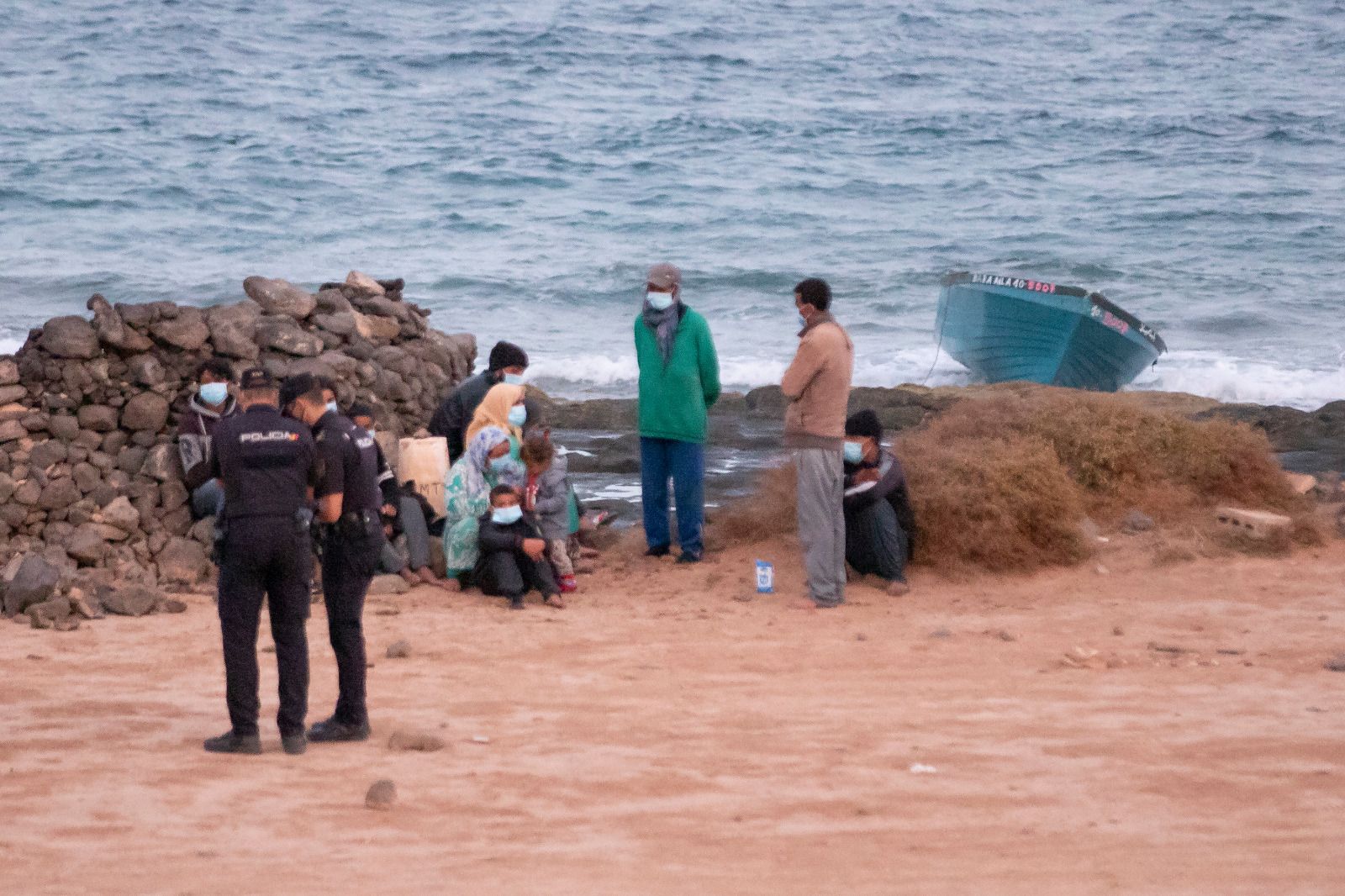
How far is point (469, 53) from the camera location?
43406 mm

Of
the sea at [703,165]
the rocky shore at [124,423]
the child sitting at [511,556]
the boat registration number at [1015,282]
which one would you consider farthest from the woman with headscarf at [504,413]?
the sea at [703,165]

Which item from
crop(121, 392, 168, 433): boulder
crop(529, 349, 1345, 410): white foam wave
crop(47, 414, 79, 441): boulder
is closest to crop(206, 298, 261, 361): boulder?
crop(121, 392, 168, 433): boulder

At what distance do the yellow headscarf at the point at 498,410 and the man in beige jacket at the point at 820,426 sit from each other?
6.01ft

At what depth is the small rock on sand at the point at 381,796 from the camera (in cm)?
534

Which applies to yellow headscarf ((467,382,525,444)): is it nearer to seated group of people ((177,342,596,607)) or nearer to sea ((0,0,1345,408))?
seated group of people ((177,342,596,607))

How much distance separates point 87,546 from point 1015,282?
14.6 m

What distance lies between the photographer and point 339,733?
20.8 feet

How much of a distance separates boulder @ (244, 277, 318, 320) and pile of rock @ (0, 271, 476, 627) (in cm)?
8

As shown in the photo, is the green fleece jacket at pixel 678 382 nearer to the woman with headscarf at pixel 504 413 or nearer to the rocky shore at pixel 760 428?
the woman with headscarf at pixel 504 413

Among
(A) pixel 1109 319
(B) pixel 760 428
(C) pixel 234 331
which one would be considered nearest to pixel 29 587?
(C) pixel 234 331

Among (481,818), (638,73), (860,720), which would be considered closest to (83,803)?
(481,818)

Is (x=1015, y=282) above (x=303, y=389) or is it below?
below

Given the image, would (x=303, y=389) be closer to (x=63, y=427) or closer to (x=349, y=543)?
(x=349, y=543)

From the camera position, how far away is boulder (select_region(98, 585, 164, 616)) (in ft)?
28.8
